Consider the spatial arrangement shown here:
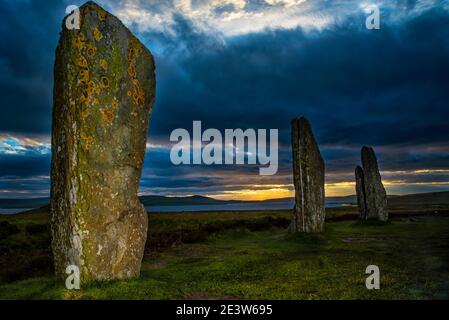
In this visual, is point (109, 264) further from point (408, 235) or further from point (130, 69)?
point (408, 235)

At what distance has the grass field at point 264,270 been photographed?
9.48m

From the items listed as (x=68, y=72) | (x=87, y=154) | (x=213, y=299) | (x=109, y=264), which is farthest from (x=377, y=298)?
(x=68, y=72)

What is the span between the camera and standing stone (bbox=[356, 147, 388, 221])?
105 feet

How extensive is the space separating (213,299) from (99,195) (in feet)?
12.5

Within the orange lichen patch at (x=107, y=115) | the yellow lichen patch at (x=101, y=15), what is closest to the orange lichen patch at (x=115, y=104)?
the orange lichen patch at (x=107, y=115)

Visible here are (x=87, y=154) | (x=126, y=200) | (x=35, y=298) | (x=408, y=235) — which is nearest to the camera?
(x=35, y=298)

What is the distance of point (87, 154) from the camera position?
32.1 feet

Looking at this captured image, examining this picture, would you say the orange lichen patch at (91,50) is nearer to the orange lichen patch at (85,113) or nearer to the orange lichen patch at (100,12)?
A: the orange lichen patch at (100,12)

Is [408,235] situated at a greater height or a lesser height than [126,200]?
lesser

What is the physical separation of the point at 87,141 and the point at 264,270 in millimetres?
7102

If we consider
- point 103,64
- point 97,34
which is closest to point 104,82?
point 103,64

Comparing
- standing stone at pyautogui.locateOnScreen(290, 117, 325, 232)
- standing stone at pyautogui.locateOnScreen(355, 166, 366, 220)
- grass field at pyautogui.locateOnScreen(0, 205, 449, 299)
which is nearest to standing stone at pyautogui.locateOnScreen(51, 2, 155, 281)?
grass field at pyautogui.locateOnScreen(0, 205, 449, 299)

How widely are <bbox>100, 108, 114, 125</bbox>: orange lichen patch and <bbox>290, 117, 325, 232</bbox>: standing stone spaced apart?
14.3 m

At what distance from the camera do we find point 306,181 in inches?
871
